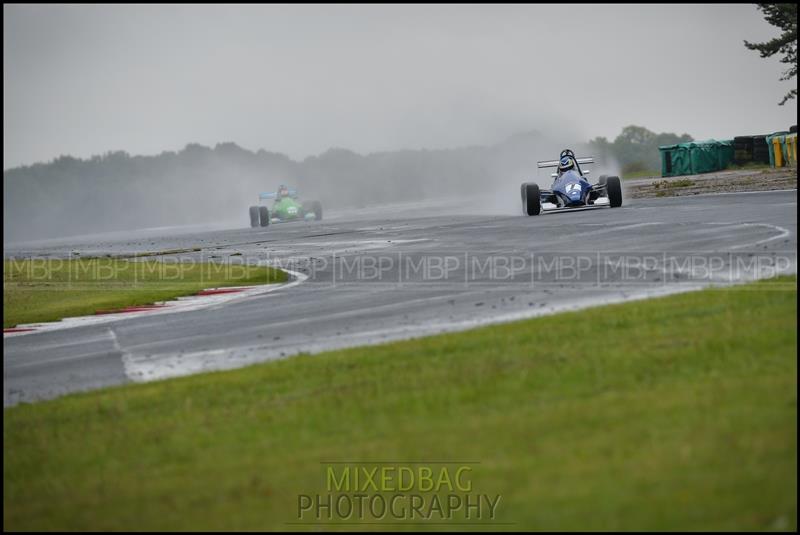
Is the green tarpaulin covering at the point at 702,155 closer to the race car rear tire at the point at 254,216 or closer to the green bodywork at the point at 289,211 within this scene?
the green bodywork at the point at 289,211

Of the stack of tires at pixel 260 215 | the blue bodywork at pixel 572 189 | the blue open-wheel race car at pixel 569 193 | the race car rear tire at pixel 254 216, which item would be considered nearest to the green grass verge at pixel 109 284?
the blue open-wheel race car at pixel 569 193

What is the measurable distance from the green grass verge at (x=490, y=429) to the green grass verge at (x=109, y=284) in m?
10.5

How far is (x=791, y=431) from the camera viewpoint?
635cm

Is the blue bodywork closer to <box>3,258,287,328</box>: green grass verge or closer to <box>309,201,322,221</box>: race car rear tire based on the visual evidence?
<box>3,258,287,328</box>: green grass verge

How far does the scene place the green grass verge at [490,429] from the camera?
584 cm

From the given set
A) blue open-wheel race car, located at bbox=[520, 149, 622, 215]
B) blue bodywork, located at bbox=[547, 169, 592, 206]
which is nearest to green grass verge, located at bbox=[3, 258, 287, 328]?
blue open-wheel race car, located at bbox=[520, 149, 622, 215]

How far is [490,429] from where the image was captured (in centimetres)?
732

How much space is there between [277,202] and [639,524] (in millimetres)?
50001

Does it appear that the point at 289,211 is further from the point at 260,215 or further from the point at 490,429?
the point at 490,429

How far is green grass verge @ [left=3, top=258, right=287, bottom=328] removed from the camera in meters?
21.0

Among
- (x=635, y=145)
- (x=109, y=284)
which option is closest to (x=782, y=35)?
(x=109, y=284)

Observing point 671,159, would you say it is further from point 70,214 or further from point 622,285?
point 70,214

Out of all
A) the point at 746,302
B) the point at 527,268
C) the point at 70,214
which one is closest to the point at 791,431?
the point at 746,302

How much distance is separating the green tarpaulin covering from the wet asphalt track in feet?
105
